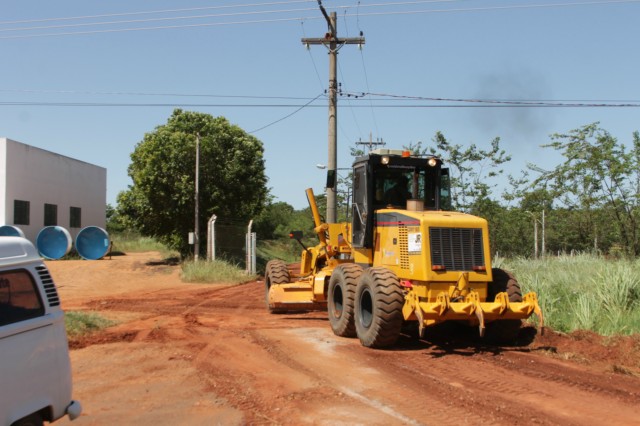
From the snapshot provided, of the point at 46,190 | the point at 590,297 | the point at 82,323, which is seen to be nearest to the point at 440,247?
the point at 590,297

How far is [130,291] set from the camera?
21438 mm

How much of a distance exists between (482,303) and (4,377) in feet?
22.8

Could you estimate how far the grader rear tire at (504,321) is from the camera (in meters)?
10.1

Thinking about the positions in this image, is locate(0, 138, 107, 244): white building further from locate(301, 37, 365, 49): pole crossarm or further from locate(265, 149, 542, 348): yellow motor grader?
locate(265, 149, 542, 348): yellow motor grader

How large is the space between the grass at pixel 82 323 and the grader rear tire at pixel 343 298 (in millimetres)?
4511

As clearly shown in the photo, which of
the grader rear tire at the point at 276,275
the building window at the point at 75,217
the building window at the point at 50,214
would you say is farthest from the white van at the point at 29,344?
the building window at the point at 75,217

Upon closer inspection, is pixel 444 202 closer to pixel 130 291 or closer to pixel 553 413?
pixel 553 413

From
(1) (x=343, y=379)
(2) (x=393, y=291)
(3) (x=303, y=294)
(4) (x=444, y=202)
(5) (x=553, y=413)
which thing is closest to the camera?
(5) (x=553, y=413)

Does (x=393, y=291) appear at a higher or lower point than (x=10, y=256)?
lower

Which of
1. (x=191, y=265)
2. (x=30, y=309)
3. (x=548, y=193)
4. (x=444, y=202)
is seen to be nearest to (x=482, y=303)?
(x=444, y=202)

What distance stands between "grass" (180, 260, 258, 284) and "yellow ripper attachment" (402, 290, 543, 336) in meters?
15.1

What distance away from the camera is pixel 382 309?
30.9 ft

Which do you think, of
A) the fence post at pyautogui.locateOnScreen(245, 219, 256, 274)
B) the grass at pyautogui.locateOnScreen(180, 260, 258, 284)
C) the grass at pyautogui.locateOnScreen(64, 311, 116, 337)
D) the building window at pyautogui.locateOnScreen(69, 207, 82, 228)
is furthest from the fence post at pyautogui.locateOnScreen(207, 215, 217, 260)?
the building window at pyautogui.locateOnScreen(69, 207, 82, 228)

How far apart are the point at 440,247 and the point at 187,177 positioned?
2033 centimetres
